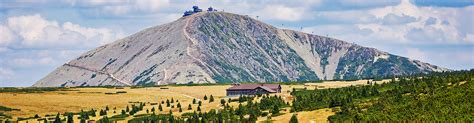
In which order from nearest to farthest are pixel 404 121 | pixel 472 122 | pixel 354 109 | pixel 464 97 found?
pixel 472 122 → pixel 404 121 → pixel 464 97 → pixel 354 109

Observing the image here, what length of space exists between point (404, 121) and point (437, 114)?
7.70 meters

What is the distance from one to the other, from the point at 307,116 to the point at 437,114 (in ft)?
153

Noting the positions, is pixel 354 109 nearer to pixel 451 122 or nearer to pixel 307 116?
pixel 307 116

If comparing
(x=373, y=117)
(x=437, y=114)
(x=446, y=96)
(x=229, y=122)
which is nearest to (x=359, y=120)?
(x=373, y=117)

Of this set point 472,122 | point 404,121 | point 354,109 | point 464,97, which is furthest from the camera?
point 354,109

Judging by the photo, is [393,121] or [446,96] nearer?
[393,121]

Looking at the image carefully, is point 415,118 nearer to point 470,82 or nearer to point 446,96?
point 446,96

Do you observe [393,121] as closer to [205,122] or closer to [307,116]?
[307,116]

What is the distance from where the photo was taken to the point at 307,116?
199000 mm

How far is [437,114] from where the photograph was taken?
159 metres

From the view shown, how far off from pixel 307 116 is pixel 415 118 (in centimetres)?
4444

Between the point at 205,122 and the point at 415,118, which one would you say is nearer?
the point at 415,118

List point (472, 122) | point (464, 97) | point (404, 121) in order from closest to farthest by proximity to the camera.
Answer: point (472, 122) → point (404, 121) → point (464, 97)

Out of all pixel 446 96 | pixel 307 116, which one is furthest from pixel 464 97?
pixel 307 116
